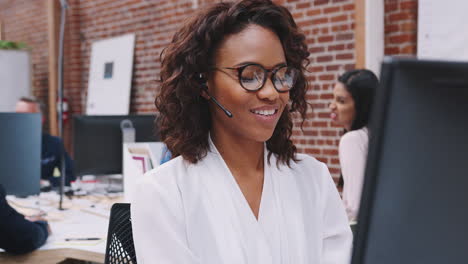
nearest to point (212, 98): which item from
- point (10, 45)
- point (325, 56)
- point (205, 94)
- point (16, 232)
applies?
point (205, 94)

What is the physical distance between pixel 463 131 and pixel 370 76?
8.25 ft

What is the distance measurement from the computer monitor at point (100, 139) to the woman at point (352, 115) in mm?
1108

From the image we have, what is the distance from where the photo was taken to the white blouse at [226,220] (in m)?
1.03

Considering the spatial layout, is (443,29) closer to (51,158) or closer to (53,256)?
(53,256)

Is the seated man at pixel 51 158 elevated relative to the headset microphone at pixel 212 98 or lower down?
lower down

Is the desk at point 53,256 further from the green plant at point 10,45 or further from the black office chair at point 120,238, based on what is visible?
the green plant at point 10,45

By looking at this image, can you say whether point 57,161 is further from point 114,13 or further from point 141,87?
point 114,13

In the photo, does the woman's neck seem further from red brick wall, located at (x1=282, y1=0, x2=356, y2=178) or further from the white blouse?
red brick wall, located at (x1=282, y1=0, x2=356, y2=178)

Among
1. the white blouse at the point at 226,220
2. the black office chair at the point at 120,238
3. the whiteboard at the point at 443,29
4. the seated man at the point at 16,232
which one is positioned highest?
the whiteboard at the point at 443,29

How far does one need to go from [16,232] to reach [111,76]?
13.3 ft

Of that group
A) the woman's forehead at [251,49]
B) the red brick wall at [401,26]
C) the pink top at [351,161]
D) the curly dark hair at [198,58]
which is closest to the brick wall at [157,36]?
the red brick wall at [401,26]

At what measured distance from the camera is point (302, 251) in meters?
1.09

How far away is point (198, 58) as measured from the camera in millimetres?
1104

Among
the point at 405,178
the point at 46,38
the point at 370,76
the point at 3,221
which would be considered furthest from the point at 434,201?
the point at 46,38
